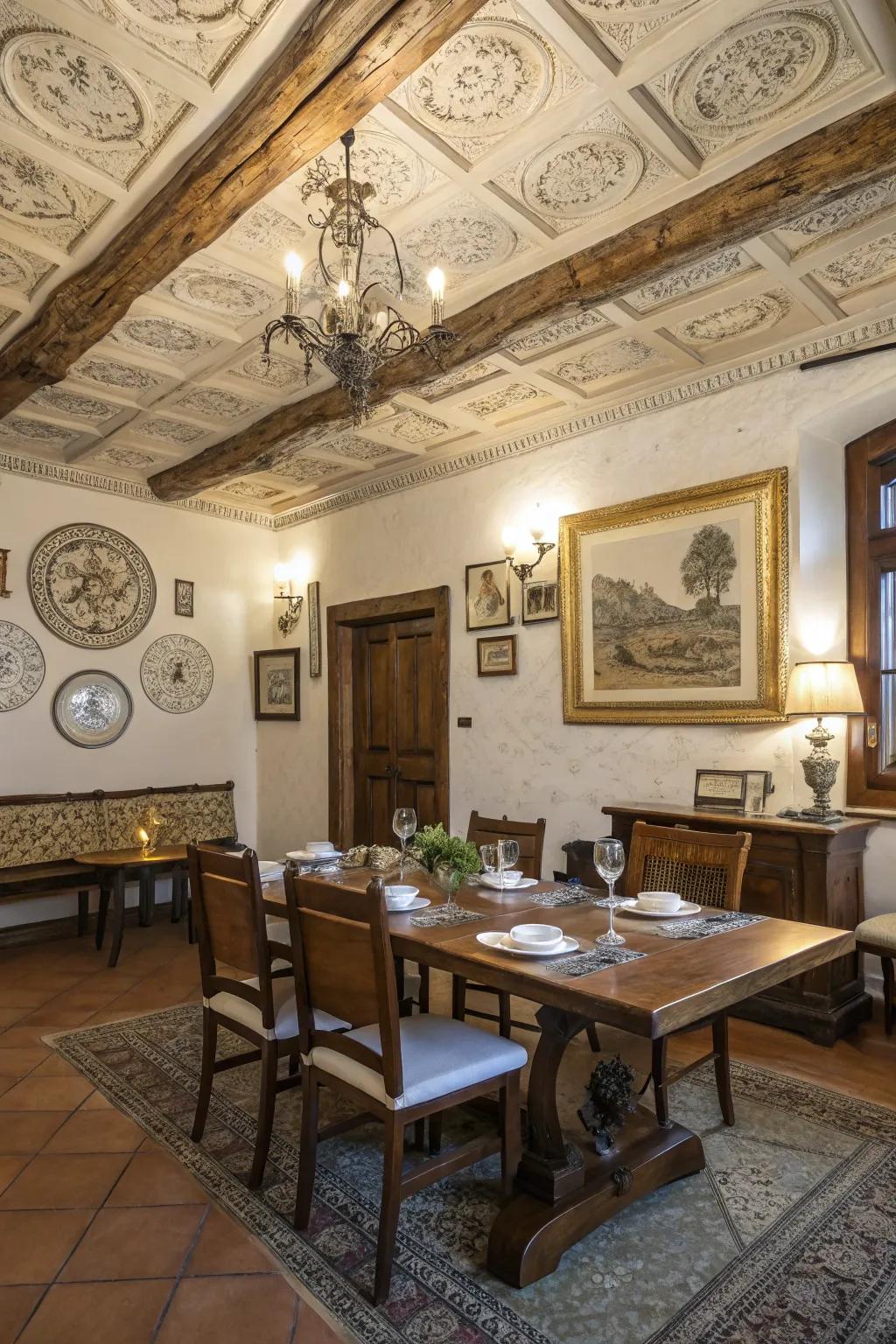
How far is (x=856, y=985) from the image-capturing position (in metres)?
3.35

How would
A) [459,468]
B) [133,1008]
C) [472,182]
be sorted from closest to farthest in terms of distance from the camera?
[472,182] < [133,1008] < [459,468]

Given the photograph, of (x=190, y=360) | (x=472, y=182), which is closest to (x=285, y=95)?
(x=472, y=182)

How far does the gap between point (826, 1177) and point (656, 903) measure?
85 cm

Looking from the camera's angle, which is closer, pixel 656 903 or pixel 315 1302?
pixel 315 1302

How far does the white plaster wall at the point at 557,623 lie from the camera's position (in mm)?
3678

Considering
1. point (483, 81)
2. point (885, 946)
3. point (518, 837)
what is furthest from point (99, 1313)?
point (483, 81)

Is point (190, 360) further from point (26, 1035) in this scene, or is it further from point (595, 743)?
point (26, 1035)

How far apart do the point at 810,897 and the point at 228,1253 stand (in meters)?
2.44

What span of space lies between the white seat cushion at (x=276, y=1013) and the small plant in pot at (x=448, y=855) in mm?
519

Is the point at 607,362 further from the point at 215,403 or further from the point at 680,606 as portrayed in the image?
the point at 215,403

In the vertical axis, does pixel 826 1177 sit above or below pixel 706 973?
below

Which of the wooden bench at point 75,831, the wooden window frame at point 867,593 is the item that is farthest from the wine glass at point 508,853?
the wooden bench at point 75,831

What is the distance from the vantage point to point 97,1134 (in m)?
2.51

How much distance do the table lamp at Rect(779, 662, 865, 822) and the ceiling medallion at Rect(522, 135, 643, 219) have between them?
2004 millimetres
